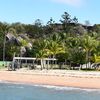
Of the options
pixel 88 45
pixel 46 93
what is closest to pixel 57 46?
pixel 88 45

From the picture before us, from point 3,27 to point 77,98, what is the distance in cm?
6548

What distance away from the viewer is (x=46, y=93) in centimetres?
3356

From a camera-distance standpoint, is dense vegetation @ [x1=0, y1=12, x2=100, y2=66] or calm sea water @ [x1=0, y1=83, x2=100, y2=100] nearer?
calm sea water @ [x1=0, y1=83, x2=100, y2=100]

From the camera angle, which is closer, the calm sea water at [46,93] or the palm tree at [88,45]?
the calm sea water at [46,93]

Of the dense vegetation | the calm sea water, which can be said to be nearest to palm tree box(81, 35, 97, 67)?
the dense vegetation

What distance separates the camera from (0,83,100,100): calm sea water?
3020cm

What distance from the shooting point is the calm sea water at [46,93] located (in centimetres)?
3020

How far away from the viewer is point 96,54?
235 ft

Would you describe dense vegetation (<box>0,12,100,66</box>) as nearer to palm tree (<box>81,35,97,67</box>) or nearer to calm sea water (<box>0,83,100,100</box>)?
palm tree (<box>81,35,97,67</box>)

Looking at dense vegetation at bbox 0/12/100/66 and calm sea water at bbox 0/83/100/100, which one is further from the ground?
dense vegetation at bbox 0/12/100/66

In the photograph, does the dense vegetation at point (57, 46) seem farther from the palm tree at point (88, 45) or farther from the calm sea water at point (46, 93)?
the calm sea water at point (46, 93)

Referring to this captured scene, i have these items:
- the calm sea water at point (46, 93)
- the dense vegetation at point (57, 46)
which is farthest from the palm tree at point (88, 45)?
the calm sea water at point (46, 93)

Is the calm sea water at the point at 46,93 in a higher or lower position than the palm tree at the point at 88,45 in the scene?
lower

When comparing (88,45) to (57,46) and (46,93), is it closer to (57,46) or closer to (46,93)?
(57,46)
